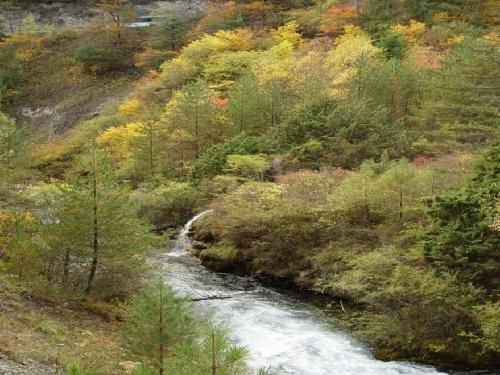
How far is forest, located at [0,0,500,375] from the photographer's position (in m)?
14.0

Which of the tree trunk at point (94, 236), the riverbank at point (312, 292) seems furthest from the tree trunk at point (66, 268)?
the riverbank at point (312, 292)

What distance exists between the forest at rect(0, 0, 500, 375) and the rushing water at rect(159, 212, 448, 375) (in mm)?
548

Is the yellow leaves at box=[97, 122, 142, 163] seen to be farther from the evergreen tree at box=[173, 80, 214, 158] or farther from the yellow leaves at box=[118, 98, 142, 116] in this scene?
the yellow leaves at box=[118, 98, 142, 116]

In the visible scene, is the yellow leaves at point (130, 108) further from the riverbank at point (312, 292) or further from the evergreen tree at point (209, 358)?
the evergreen tree at point (209, 358)

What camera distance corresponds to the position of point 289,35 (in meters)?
43.4

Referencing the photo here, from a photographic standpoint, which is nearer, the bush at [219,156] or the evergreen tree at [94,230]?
the evergreen tree at [94,230]

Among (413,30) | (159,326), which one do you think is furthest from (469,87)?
(413,30)

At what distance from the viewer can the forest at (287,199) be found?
14008mm

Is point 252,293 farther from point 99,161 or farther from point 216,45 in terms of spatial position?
point 216,45

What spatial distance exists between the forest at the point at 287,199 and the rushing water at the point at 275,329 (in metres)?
0.55

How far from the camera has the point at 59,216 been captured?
50.4 ft

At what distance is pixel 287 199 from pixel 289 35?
25.2 meters

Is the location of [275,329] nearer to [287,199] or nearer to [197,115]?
[287,199]

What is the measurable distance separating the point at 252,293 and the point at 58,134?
113 ft
